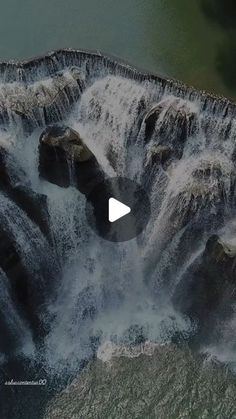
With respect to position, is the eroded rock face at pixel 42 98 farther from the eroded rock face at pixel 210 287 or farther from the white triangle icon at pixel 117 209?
the eroded rock face at pixel 210 287

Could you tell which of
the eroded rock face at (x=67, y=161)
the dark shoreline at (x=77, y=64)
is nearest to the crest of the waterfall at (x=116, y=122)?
the dark shoreline at (x=77, y=64)

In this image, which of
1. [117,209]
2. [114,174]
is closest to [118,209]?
[117,209]

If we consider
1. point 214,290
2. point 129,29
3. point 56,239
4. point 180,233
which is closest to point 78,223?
point 56,239

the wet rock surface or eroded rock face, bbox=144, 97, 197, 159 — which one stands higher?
eroded rock face, bbox=144, 97, 197, 159

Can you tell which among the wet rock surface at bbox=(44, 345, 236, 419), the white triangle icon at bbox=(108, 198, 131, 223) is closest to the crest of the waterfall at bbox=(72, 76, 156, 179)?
the white triangle icon at bbox=(108, 198, 131, 223)

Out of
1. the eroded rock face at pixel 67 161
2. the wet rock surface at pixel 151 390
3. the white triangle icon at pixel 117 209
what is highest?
the eroded rock face at pixel 67 161

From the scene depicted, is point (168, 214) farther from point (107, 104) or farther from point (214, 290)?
point (107, 104)

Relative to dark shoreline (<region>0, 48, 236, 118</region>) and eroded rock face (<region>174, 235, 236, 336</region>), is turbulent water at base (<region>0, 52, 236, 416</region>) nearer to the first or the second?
dark shoreline (<region>0, 48, 236, 118</region>)
